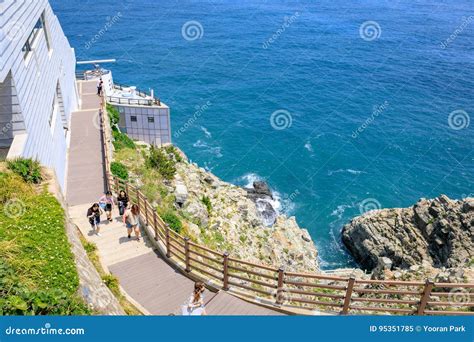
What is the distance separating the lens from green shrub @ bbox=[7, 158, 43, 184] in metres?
13.5

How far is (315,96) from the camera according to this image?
200ft

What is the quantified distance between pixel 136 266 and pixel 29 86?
30.4ft

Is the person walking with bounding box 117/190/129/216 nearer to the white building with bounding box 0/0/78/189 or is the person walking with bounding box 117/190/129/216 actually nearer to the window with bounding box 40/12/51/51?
the white building with bounding box 0/0/78/189

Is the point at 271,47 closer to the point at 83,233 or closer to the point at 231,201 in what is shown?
the point at 231,201

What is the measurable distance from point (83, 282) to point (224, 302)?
4548 millimetres

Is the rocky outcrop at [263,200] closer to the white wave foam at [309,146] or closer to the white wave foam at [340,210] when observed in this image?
the white wave foam at [340,210]

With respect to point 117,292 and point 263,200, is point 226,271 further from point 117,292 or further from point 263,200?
point 263,200

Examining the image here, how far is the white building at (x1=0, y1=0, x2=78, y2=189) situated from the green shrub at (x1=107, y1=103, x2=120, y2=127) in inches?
283

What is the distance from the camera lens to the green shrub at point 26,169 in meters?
13.5

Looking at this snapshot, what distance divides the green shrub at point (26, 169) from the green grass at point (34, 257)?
2.61 ft

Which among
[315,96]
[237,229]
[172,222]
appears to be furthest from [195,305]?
[315,96]

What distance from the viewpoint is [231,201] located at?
109 feet

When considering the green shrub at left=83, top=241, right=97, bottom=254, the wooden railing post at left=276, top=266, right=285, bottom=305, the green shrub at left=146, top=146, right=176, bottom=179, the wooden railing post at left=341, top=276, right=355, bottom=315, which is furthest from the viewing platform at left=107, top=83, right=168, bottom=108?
the wooden railing post at left=341, top=276, right=355, bottom=315

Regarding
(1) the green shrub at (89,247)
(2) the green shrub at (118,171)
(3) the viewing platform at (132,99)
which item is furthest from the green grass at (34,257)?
(3) the viewing platform at (132,99)
